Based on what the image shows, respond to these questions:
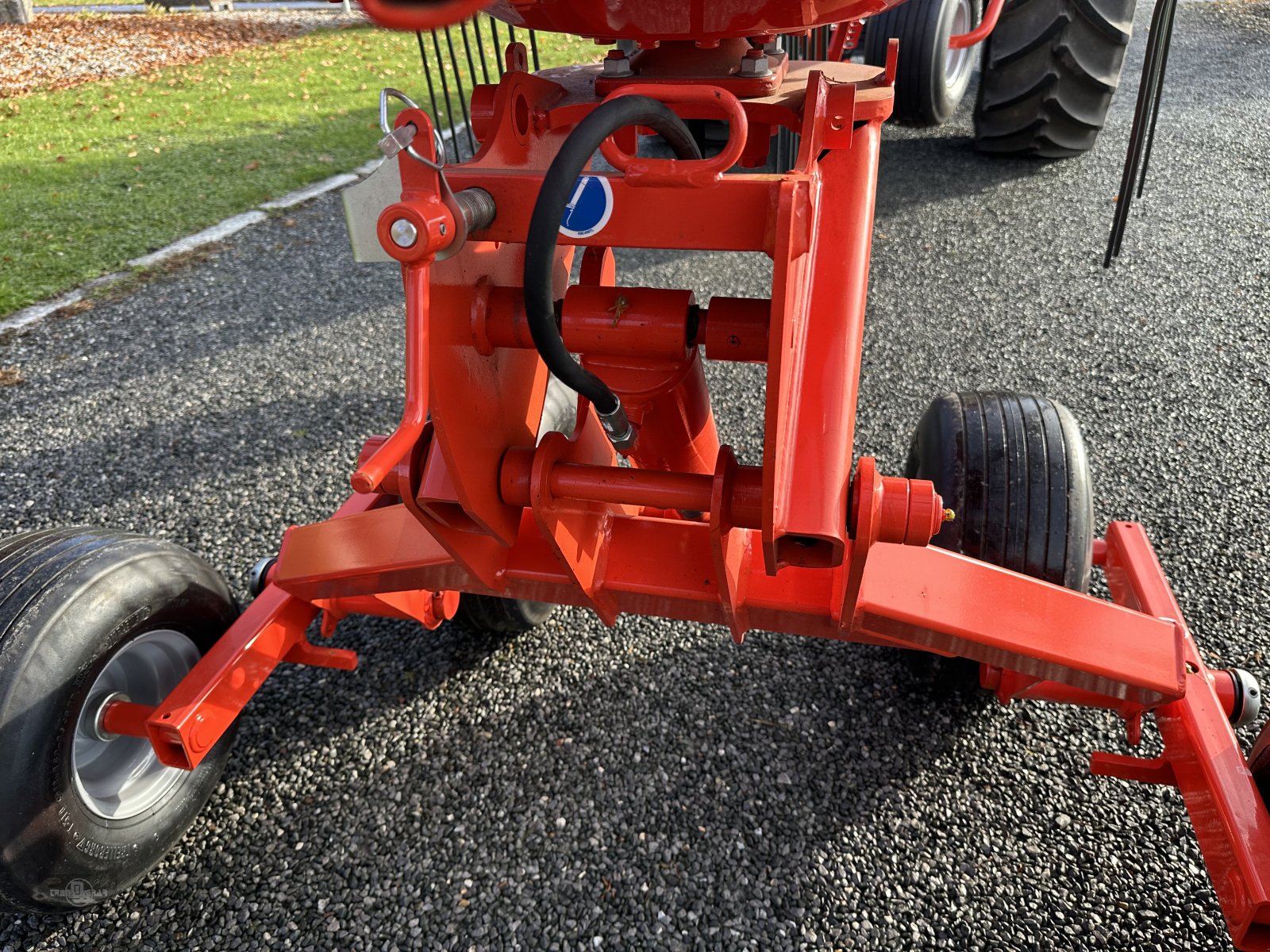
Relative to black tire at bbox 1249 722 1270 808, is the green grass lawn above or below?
above

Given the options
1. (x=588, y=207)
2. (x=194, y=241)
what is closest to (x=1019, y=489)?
(x=588, y=207)

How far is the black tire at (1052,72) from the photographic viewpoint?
4.85 metres

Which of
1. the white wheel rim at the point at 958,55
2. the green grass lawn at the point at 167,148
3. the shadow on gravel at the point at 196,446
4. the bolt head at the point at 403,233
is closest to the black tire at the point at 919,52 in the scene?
the white wheel rim at the point at 958,55

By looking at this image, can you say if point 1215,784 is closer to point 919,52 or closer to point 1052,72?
point 1052,72

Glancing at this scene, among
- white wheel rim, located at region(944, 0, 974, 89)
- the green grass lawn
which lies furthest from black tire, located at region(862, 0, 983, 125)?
the green grass lawn

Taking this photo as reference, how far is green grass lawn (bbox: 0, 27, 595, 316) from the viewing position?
4984 millimetres

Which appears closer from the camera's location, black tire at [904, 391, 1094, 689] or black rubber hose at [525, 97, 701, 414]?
black rubber hose at [525, 97, 701, 414]

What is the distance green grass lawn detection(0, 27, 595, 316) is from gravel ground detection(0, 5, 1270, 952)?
1256 millimetres

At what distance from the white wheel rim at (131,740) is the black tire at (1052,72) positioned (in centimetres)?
544

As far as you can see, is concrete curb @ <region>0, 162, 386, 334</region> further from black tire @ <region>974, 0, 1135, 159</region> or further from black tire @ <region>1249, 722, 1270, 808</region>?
black tire @ <region>974, 0, 1135, 159</region>

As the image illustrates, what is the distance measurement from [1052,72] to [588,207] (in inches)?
195

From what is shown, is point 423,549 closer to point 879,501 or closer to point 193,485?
point 879,501

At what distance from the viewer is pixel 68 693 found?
164cm

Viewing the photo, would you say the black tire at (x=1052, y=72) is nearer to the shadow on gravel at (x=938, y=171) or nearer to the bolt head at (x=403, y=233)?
the shadow on gravel at (x=938, y=171)
